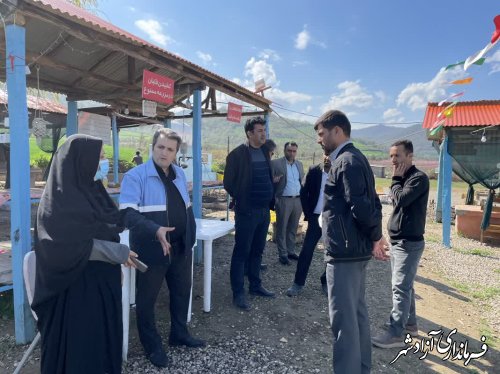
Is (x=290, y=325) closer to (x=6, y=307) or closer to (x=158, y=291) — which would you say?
(x=158, y=291)

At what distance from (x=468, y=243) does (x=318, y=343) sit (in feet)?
19.5

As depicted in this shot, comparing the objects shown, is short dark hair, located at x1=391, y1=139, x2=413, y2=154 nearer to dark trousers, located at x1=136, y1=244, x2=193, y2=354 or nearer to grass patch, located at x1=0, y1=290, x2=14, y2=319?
dark trousers, located at x1=136, y1=244, x2=193, y2=354

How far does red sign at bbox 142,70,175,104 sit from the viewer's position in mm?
4082

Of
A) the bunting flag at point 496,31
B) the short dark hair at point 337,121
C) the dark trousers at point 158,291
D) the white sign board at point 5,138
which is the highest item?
the bunting flag at point 496,31

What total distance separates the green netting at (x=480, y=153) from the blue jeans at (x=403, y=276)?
17.5ft

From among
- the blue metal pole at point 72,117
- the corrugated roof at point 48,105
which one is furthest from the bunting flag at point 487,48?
the corrugated roof at point 48,105

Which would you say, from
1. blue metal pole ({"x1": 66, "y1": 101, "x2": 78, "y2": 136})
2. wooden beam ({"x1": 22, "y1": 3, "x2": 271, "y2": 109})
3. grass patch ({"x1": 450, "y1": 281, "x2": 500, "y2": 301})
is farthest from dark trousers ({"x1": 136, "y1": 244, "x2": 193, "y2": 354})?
blue metal pole ({"x1": 66, "y1": 101, "x2": 78, "y2": 136})

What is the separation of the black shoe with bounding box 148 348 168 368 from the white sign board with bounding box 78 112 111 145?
257 inches

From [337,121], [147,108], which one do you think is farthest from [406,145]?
[147,108]

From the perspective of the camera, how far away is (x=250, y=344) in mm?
2900

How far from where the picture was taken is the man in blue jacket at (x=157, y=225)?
7.46 ft

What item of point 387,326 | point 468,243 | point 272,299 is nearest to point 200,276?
point 272,299

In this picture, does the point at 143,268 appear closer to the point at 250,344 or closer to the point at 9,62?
the point at 250,344

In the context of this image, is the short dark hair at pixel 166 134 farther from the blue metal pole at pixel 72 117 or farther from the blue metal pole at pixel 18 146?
the blue metal pole at pixel 72 117
